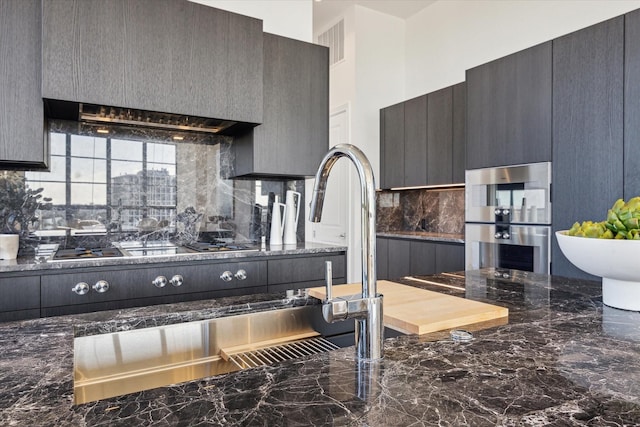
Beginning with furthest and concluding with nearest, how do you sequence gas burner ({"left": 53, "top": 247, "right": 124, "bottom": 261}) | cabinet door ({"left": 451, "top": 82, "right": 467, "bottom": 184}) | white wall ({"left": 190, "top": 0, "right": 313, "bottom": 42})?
cabinet door ({"left": 451, "top": 82, "right": 467, "bottom": 184}), white wall ({"left": 190, "top": 0, "right": 313, "bottom": 42}), gas burner ({"left": 53, "top": 247, "right": 124, "bottom": 261})

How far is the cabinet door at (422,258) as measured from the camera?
12.1ft

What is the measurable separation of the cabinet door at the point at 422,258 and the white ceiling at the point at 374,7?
263 centimetres

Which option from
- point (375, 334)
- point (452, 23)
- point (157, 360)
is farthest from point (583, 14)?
point (157, 360)

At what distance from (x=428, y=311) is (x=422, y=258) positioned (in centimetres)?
283

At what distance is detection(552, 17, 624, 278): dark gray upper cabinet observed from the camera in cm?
242

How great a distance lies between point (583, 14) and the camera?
3.13m

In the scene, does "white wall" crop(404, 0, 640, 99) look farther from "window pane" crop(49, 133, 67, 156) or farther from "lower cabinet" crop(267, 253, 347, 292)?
"window pane" crop(49, 133, 67, 156)

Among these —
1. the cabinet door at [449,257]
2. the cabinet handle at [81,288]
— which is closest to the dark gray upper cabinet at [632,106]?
the cabinet door at [449,257]

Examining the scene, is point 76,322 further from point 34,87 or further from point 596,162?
point 596,162

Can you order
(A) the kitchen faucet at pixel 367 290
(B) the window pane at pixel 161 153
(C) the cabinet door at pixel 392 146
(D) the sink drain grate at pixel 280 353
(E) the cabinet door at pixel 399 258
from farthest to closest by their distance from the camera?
(C) the cabinet door at pixel 392 146 < (E) the cabinet door at pixel 399 258 < (B) the window pane at pixel 161 153 < (D) the sink drain grate at pixel 280 353 < (A) the kitchen faucet at pixel 367 290

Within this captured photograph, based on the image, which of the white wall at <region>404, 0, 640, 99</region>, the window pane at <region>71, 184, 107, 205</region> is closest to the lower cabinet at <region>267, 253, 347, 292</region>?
the window pane at <region>71, 184, 107, 205</region>

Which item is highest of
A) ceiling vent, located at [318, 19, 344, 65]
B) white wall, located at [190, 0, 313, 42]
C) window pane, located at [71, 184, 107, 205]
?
ceiling vent, located at [318, 19, 344, 65]

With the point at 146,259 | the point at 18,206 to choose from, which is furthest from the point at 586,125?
the point at 18,206

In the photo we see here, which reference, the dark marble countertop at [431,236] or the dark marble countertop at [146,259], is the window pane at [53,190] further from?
the dark marble countertop at [431,236]
